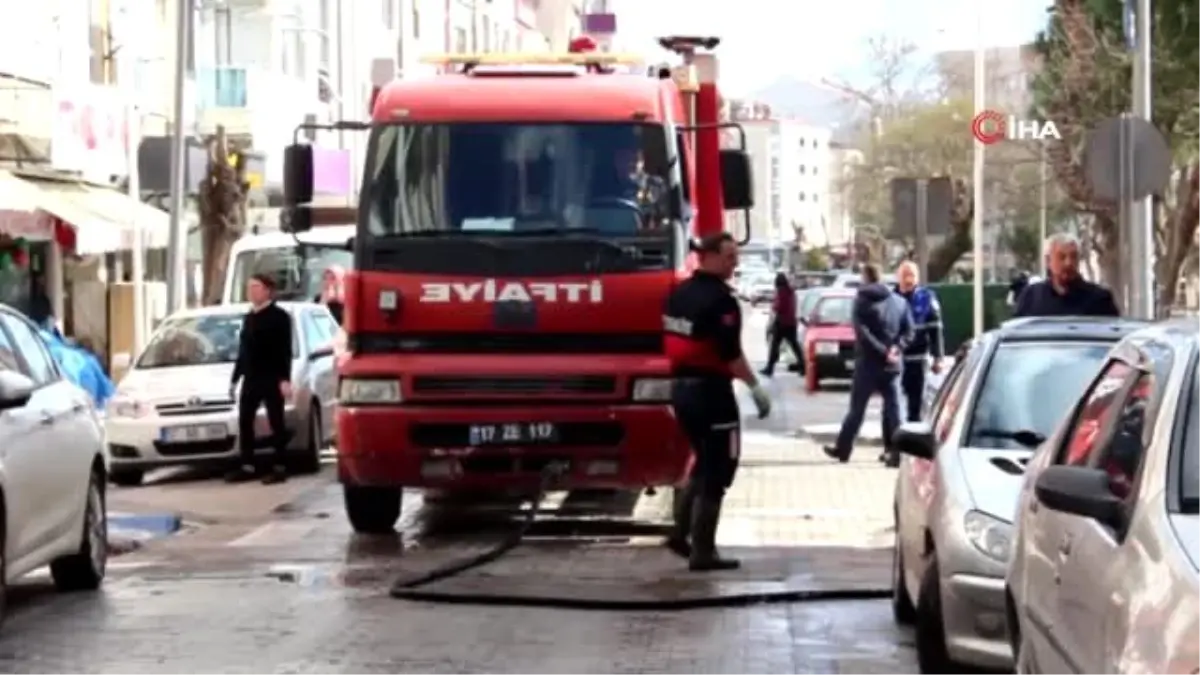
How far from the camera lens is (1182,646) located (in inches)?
206

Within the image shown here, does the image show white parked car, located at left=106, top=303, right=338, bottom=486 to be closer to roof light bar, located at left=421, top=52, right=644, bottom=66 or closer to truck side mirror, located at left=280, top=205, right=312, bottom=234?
truck side mirror, located at left=280, top=205, right=312, bottom=234

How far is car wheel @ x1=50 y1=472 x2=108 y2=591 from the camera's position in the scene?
13125mm

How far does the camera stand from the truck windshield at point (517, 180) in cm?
1508

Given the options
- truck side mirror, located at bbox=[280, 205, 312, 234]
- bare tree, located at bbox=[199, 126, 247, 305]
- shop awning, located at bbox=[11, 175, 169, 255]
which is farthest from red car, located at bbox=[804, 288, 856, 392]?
truck side mirror, located at bbox=[280, 205, 312, 234]

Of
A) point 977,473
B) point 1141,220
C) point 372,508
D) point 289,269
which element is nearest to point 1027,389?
point 977,473

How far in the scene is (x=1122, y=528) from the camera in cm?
622

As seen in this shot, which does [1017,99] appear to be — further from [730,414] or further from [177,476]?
[730,414]

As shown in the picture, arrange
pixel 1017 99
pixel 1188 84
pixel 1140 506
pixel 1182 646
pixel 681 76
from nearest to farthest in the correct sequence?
pixel 1182 646, pixel 1140 506, pixel 681 76, pixel 1188 84, pixel 1017 99

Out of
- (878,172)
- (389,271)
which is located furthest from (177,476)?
(878,172)

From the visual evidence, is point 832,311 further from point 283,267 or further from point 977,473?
point 977,473

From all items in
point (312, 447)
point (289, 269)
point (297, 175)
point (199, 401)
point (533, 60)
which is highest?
point (533, 60)

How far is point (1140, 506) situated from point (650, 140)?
9.37 metres

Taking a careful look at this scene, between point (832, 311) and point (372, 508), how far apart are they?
23.2 m

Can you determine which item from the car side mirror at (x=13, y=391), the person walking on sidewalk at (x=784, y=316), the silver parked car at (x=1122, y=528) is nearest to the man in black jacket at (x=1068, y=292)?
the car side mirror at (x=13, y=391)
